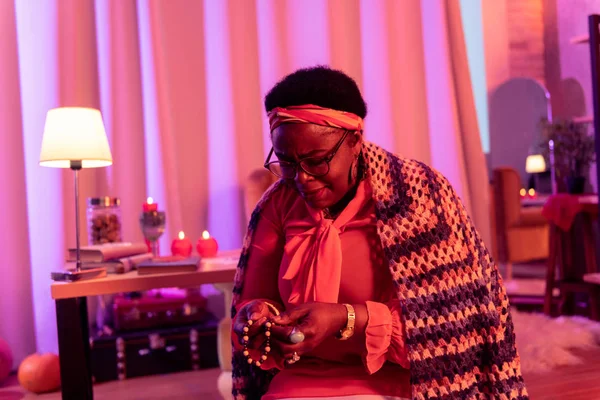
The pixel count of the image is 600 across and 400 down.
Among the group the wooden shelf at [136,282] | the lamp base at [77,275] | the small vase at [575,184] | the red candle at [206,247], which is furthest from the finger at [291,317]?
the small vase at [575,184]

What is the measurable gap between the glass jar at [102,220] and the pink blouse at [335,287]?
1.14 m

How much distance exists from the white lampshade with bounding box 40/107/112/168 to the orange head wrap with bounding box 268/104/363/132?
1052mm

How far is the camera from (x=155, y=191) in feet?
9.62

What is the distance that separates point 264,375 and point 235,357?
0.24 ft

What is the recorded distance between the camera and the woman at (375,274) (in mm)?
996

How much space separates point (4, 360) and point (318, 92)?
2.25 m

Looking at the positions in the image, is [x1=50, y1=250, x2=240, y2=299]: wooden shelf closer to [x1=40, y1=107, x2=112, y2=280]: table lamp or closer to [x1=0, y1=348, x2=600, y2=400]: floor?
[x1=40, y1=107, x2=112, y2=280]: table lamp

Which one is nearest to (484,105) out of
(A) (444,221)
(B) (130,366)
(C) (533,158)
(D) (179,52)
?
(C) (533,158)

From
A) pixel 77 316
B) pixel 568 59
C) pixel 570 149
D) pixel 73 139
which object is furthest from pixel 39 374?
pixel 568 59

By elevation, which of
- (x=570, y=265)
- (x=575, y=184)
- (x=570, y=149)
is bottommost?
(x=570, y=265)

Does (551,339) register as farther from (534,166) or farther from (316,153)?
(534,166)

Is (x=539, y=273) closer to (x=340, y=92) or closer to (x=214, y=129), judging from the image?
(x=214, y=129)

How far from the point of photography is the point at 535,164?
4.77 m

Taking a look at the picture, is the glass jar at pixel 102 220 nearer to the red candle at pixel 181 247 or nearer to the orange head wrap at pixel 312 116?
the red candle at pixel 181 247
